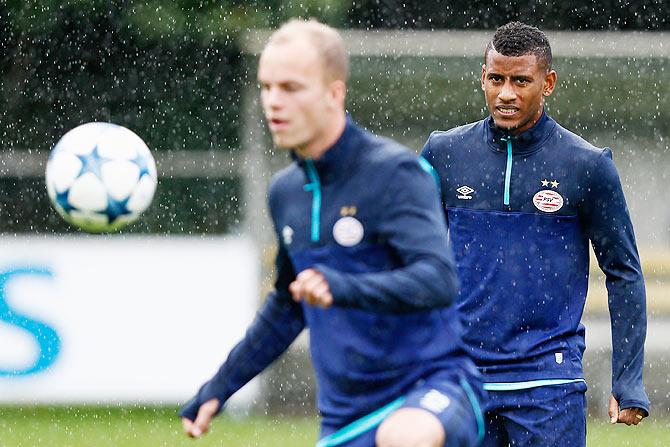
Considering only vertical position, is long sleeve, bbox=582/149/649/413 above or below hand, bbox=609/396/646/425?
above

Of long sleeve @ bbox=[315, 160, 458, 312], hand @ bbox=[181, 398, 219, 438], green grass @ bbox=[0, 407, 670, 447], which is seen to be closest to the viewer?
long sleeve @ bbox=[315, 160, 458, 312]

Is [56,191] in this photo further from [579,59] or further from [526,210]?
[579,59]

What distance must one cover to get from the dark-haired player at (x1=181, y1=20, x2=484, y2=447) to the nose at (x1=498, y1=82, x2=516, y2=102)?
4.27ft

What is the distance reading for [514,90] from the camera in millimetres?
5262

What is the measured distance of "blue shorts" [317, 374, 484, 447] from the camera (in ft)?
12.7

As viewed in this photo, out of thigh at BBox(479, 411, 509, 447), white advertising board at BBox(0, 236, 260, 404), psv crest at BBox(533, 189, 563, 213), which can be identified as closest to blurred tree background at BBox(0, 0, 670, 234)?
white advertising board at BBox(0, 236, 260, 404)

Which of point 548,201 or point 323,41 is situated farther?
point 548,201

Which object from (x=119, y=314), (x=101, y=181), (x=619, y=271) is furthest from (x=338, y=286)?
(x=119, y=314)

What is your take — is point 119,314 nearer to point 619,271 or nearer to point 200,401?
point 619,271

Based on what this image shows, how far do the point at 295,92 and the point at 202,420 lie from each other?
3.41ft

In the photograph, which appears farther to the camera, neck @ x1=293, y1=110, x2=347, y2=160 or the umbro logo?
the umbro logo

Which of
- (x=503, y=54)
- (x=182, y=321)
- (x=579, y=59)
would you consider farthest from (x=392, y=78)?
(x=503, y=54)

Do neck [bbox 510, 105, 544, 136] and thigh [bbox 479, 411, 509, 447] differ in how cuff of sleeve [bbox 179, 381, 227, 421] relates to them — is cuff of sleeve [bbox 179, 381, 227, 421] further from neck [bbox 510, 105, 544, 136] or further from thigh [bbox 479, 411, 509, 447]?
neck [bbox 510, 105, 544, 136]

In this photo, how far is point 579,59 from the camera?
11625 mm
